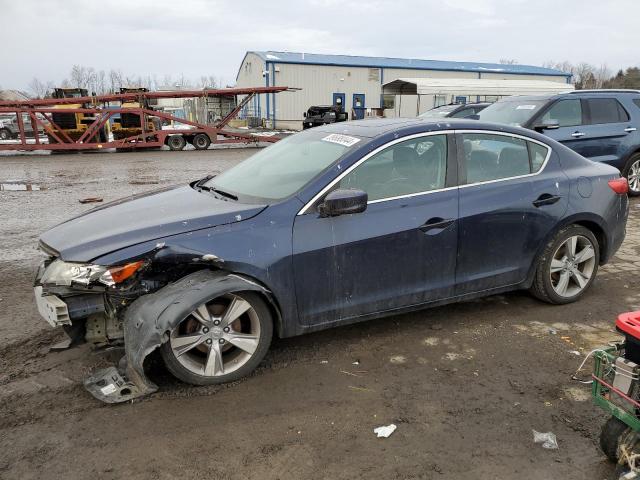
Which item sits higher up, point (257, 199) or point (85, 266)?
point (257, 199)

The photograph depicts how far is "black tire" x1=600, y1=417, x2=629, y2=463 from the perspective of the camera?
7.77 ft

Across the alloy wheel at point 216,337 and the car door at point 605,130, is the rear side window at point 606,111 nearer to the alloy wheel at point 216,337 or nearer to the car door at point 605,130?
the car door at point 605,130

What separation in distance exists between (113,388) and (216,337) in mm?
686

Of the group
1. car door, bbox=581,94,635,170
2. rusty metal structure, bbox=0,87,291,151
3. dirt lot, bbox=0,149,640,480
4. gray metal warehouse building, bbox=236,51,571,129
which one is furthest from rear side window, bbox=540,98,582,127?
gray metal warehouse building, bbox=236,51,571,129

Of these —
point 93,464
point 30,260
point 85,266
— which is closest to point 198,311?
point 85,266

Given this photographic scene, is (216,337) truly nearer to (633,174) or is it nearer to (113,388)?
(113,388)

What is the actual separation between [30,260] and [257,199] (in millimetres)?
3793

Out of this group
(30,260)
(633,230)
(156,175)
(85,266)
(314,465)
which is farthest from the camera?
(156,175)

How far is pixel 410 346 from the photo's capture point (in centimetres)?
376

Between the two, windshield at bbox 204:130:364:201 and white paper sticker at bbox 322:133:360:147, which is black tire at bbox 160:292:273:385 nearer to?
windshield at bbox 204:130:364:201

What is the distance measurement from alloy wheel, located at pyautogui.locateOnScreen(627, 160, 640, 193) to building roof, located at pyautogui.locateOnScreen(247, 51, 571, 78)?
30.7 m

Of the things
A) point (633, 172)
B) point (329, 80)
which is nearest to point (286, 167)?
point (633, 172)

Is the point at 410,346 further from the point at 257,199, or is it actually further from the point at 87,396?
the point at 87,396

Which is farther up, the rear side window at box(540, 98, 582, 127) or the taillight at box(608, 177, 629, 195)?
the rear side window at box(540, 98, 582, 127)
